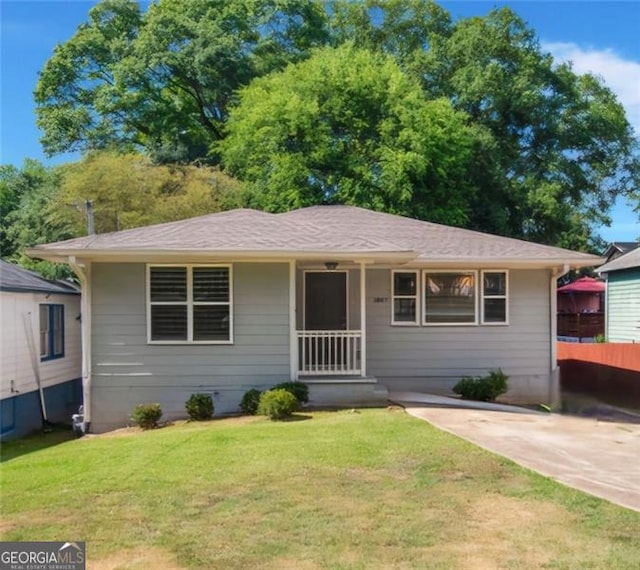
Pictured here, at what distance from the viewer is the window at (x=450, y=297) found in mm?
13164

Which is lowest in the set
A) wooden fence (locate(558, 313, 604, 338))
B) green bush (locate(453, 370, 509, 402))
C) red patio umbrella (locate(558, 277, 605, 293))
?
green bush (locate(453, 370, 509, 402))

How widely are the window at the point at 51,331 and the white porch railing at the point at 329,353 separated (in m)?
5.72

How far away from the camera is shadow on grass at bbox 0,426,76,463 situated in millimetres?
10016

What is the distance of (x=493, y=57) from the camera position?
2736 cm

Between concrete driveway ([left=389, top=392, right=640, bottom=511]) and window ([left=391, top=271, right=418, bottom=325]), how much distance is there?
1.64 m

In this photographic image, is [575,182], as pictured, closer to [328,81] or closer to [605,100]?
[605,100]

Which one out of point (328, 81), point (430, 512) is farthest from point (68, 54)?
point (430, 512)

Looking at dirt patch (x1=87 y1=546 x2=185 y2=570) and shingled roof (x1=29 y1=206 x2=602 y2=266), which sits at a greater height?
shingled roof (x1=29 y1=206 x2=602 y2=266)

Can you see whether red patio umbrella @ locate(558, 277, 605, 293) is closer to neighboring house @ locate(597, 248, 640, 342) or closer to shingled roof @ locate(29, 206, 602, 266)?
neighboring house @ locate(597, 248, 640, 342)

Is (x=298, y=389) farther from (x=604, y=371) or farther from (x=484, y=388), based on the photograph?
(x=604, y=371)

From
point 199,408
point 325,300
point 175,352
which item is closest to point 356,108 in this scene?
point 325,300

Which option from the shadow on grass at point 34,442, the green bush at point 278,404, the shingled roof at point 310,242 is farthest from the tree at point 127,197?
the green bush at point 278,404

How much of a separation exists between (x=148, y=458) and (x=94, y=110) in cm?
2929

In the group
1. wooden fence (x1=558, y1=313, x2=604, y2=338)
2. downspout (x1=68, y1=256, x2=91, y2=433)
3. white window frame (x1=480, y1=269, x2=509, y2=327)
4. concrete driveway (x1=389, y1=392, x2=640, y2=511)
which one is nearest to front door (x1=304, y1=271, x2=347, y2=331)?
concrete driveway (x1=389, y1=392, x2=640, y2=511)
